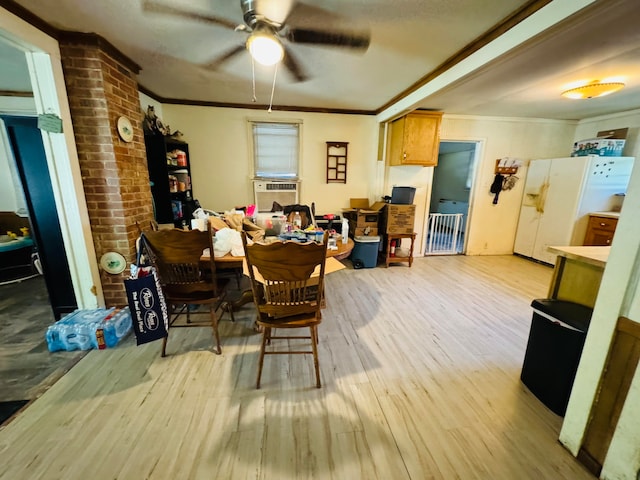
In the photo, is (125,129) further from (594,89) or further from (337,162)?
(594,89)

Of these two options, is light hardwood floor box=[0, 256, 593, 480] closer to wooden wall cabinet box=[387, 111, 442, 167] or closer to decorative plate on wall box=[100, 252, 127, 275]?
decorative plate on wall box=[100, 252, 127, 275]

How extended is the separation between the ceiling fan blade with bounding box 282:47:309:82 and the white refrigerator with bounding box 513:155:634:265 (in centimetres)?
424

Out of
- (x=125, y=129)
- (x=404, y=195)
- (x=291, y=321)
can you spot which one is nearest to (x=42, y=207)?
(x=125, y=129)

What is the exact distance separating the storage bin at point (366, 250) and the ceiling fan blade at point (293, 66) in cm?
223

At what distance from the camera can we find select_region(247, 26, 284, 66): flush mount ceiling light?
1623mm

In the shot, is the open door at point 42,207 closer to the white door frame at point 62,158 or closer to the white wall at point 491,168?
the white door frame at point 62,158

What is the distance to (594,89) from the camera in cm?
276

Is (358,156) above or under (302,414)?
above

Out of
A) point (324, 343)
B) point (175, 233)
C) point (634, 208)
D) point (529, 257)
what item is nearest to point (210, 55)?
point (175, 233)

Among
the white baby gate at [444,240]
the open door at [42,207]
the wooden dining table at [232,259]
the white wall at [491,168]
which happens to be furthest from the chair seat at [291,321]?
the white baby gate at [444,240]

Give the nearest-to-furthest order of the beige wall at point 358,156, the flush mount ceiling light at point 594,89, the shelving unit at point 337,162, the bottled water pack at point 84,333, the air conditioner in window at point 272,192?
the bottled water pack at point 84,333, the flush mount ceiling light at point 594,89, the beige wall at point 358,156, the air conditioner in window at point 272,192, the shelving unit at point 337,162

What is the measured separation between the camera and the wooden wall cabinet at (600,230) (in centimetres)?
349

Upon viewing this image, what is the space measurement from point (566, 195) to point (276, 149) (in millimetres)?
4650

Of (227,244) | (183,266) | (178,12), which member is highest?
(178,12)
